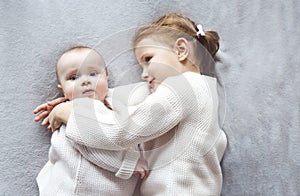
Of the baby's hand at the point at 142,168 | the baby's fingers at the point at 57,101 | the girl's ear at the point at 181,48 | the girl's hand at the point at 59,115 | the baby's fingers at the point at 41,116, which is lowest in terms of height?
the baby's hand at the point at 142,168

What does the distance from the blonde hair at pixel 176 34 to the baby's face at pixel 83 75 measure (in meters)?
0.11

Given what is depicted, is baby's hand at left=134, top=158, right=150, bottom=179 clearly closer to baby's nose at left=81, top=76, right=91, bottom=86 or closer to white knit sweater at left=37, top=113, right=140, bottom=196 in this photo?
white knit sweater at left=37, top=113, right=140, bottom=196

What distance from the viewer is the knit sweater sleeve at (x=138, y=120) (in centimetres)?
113

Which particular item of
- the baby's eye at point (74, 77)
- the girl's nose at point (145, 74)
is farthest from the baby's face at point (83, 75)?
the girl's nose at point (145, 74)

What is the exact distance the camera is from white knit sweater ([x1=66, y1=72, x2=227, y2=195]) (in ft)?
3.71

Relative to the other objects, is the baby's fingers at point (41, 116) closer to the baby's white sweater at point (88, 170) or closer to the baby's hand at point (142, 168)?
the baby's white sweater at point (88, 170)

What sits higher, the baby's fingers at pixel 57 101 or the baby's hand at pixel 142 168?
the baby's fingers at pixel 57 101

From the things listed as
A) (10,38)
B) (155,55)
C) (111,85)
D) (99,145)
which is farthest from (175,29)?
(10,38)

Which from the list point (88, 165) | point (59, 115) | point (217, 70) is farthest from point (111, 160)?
point (217, 70)

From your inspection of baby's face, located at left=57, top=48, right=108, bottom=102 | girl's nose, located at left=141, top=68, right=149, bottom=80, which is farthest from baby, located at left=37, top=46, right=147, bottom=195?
girl's nose, located at left=141, top=68, right=149, bottom=80

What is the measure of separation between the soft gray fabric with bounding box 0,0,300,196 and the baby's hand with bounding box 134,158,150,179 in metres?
0.20

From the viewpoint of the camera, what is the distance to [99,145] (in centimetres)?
115

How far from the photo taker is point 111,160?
1.16m

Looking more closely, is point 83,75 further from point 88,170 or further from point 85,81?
point 88,170
